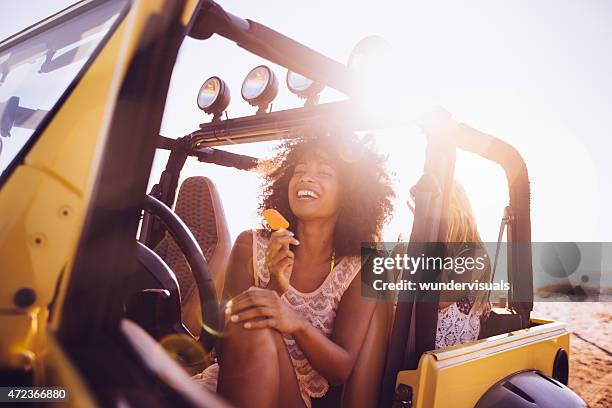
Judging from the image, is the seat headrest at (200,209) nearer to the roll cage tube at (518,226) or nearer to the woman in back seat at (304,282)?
the woman in back seat at (304,282)

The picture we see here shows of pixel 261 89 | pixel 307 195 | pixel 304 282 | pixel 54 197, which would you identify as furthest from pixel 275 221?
pixel 54 197

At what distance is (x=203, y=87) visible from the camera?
8.12 ft

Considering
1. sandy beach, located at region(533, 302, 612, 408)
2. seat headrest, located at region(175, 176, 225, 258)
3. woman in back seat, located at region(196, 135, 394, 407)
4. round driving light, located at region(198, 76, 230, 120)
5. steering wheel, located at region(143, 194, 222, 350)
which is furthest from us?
sandy beach, located at region(533, 302, 612, 408)

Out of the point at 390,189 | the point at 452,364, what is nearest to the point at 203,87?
the point at 390,189

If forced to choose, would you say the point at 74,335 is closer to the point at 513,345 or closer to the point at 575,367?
the point at 513,345

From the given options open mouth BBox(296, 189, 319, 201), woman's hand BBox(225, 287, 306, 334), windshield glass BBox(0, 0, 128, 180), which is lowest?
woman's hand BBox(225, 287, 306, 334)

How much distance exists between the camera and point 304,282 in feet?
7.04

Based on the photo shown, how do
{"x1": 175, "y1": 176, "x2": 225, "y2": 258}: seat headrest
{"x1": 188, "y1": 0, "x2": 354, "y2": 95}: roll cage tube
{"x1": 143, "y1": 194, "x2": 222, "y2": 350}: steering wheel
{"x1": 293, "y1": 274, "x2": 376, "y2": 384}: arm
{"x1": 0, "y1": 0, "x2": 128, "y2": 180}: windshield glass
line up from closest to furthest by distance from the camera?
{"x1": 0, "y1": 0, "x2": 128, "y2": 180}: windshield glass, {"x1": 188, "y1": 0, "x2": 354, "y2": 95}: roll cage tube, {"x1": 143, "y1": 194, "x2": 222, "y2": 350}: steering wheel, {"x1": 293, "y1": 274, "x2": 376, "y2": 384}: arm, {"x1": 175, "y1": 176, "x2": 225, "y2": 258}: seat headrest

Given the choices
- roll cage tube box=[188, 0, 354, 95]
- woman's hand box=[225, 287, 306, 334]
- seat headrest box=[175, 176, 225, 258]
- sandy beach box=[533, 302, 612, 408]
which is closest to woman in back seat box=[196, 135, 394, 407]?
woman's hand box=[225, 287, 306, 334]

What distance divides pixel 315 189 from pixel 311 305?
531mm

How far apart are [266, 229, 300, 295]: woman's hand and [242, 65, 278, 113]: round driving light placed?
0.75m

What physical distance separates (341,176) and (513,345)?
3.46 ft

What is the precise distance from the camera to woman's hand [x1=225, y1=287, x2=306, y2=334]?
146 cm

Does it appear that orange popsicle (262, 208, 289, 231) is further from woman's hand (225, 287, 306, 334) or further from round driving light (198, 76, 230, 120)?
round driving light (198, 76, 230, 120)
